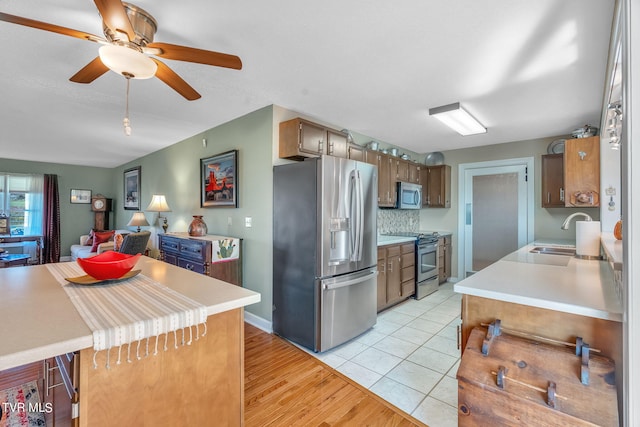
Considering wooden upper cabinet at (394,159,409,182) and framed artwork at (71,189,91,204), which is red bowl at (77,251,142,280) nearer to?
wooden upper cabinet at (394,159,409,182)

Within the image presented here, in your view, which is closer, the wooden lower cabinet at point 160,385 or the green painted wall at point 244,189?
the wooden lower cabinet at point 160,385

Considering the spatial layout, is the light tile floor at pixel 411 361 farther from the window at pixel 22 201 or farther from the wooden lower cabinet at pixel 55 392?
the window at pixel 22 201

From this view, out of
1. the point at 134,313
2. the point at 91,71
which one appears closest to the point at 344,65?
the point at 91,71

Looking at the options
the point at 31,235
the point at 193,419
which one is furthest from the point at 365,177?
the point at 31,235

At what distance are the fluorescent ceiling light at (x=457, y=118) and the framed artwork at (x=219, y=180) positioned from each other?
7.79ft

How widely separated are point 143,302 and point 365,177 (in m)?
2.28

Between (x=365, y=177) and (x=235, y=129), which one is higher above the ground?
(x=235, y=129)

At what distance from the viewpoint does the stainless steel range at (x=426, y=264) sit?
4086mm

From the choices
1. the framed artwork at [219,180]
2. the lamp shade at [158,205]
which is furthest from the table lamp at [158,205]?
the framed artwork at [219,180]

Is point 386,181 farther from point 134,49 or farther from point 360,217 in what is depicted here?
point 134,49

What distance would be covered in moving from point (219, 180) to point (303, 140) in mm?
1412

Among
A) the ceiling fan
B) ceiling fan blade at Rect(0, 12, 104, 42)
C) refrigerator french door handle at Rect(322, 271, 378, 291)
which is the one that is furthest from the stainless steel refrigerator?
ceiling fan blade at Rect(0, 12, 104, 42)

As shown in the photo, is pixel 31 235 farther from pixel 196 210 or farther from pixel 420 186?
pixel 420 186

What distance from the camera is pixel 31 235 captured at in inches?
253
